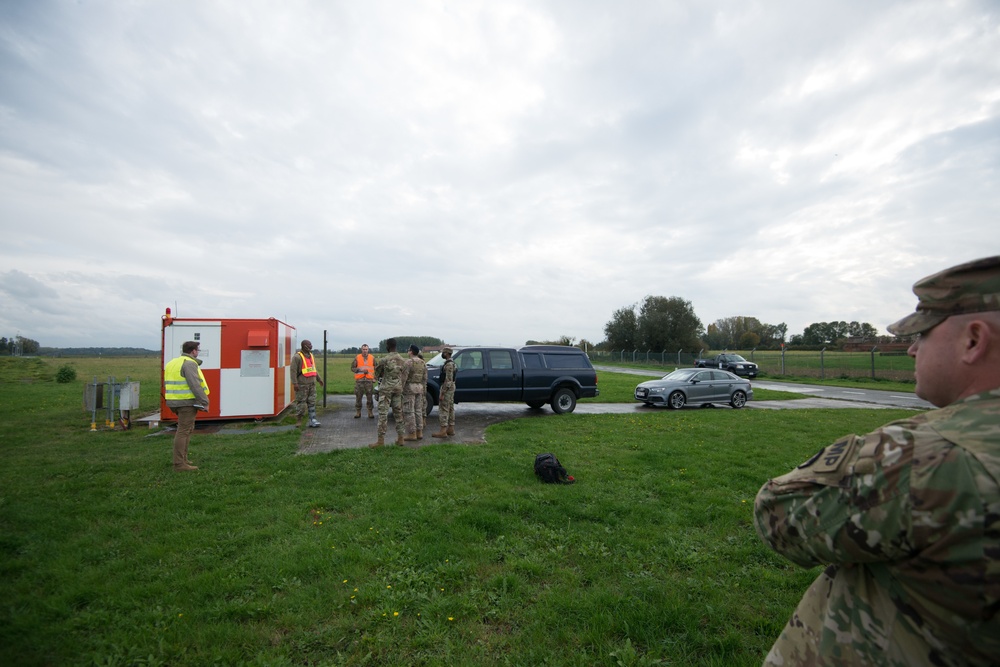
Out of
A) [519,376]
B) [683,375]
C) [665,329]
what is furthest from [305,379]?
[665,329]

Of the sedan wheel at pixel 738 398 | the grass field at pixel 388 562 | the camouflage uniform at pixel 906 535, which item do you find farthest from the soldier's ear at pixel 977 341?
the sedan wheel at pixel 738 398

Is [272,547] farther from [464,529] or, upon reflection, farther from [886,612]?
[886,612]

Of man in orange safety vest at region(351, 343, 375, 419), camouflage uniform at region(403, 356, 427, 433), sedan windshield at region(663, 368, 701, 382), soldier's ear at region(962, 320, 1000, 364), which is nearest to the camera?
soldier's ear at region(962, 320, 1000, 364)

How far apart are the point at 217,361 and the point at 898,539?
41.4ft

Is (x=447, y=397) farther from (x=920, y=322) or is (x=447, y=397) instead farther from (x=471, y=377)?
(x=920, y=322)

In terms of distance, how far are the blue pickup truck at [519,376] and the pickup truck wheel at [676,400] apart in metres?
3.41

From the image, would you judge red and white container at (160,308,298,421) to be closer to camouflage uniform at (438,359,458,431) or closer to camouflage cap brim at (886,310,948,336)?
camouflage uniform at (438,359,458,431)

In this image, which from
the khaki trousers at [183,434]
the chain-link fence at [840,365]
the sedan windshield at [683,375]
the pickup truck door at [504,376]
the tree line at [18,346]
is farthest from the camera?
the tree line at [18,346]

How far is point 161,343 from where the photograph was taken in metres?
10.8

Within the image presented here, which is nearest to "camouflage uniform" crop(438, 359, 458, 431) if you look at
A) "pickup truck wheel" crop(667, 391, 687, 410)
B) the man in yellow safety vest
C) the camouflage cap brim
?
the man in yellow safety vest

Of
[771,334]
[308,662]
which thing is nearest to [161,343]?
[308,662]

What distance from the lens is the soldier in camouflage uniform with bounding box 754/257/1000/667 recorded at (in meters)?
1.03

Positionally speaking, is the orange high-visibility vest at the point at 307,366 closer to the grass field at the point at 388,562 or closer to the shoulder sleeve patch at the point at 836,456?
the grass field at the point at 388,562

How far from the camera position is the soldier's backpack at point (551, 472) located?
6.49m
